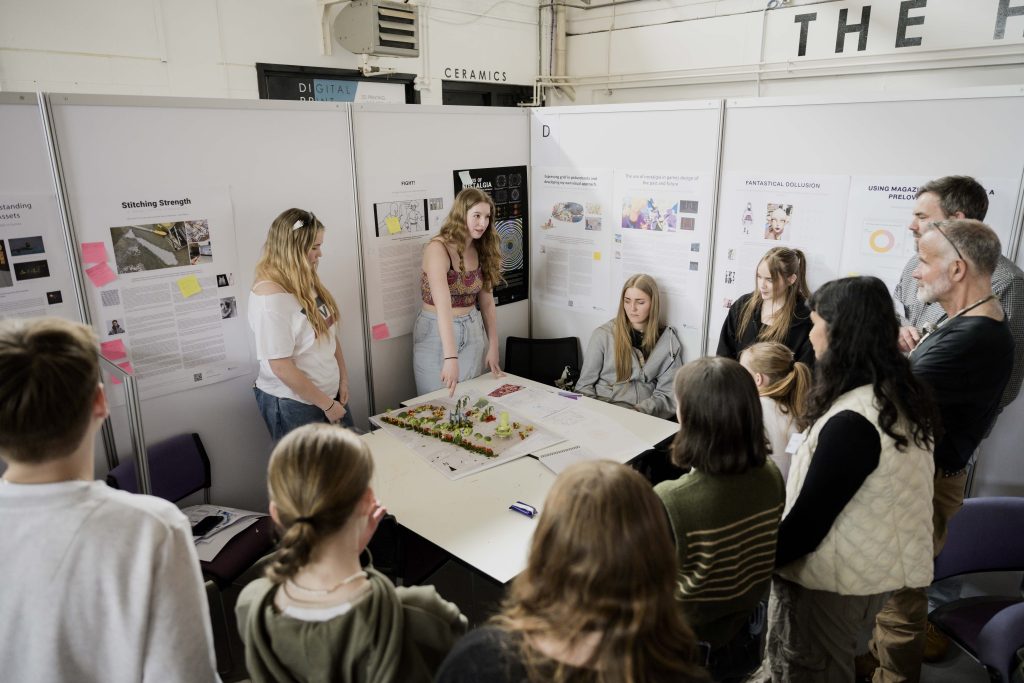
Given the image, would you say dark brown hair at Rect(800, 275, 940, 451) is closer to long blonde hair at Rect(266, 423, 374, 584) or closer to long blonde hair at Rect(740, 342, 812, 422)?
long blonde hair at Rect(740, 342, 812, 422)

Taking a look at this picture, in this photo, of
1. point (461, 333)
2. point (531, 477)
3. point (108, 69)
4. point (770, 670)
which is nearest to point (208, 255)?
point (461, 333)

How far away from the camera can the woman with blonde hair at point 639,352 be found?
3395 mm

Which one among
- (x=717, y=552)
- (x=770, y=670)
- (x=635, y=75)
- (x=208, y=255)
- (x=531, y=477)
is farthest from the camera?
(x=635, y=75)

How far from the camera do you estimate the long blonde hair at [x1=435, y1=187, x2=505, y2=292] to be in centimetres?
310

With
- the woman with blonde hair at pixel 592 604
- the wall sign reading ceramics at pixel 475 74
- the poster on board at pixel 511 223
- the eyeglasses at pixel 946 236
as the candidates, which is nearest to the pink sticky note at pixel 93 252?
the poster on board at pixel 511 223

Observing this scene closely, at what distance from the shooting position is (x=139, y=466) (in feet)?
7.22

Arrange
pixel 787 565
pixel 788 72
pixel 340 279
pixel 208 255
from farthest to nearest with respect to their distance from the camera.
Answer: pixel 788 72 → pixel 340 279 → pixel 208 255 → pixel 787 565

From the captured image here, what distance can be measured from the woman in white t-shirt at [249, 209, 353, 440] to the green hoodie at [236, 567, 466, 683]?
1.44 metres

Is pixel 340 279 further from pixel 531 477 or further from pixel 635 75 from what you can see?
pixel 635 75

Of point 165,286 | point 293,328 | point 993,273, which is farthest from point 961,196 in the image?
point 165,286

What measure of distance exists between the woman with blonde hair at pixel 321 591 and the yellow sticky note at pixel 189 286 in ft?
5.50

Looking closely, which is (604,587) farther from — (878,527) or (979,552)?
(979,552)

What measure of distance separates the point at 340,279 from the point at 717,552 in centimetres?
225

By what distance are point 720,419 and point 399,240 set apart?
230 cm
